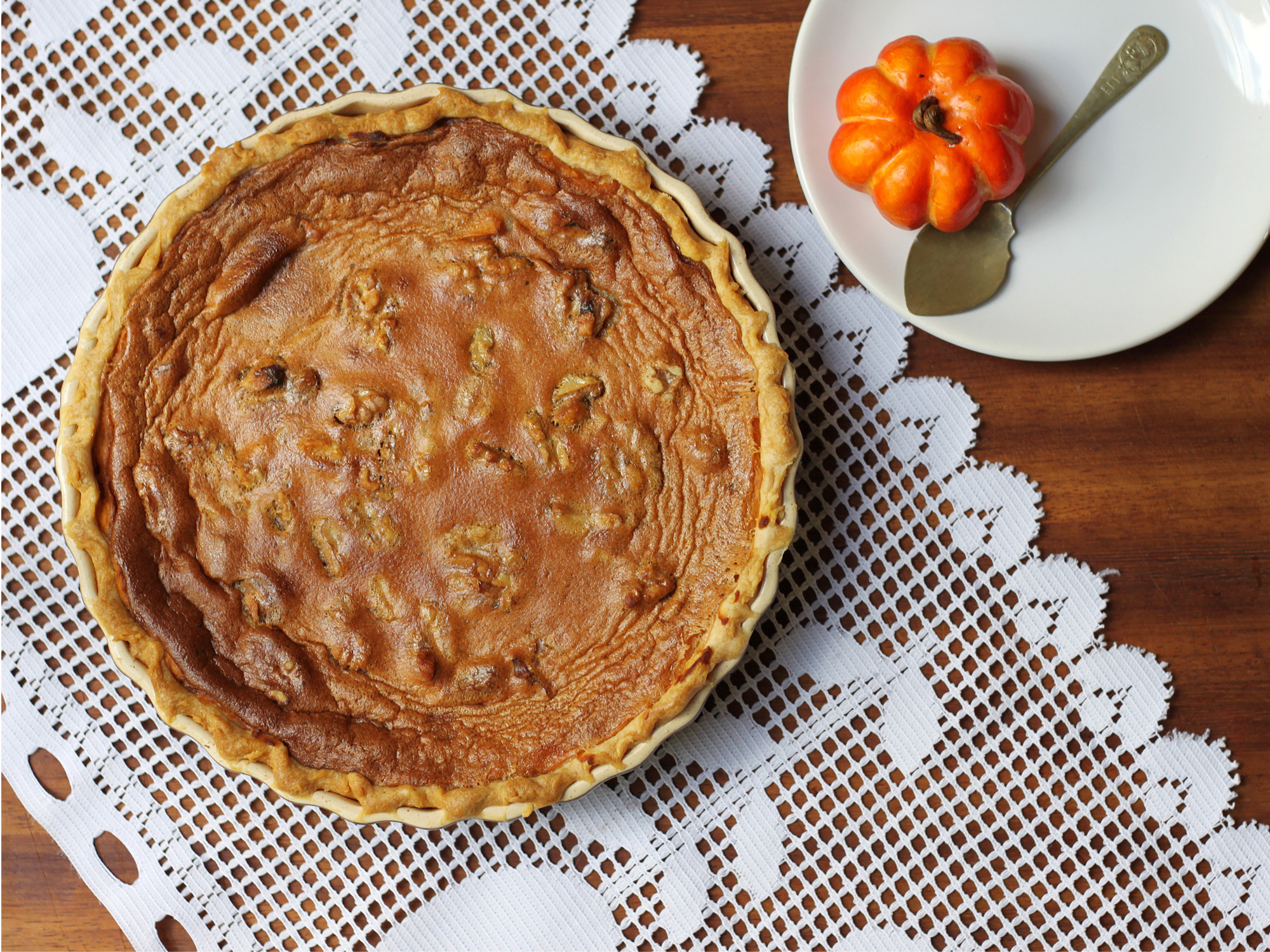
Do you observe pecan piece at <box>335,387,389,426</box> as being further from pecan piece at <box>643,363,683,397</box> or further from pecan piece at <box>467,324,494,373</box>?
pecan piece at <box>643,363,683,397</box>

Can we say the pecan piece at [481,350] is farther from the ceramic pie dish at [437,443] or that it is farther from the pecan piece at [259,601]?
the pecan piece at [259,601]

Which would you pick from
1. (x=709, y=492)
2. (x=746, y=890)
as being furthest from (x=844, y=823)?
(x=709, y=492)

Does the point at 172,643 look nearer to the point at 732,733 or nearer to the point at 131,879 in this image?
the point at 131,879

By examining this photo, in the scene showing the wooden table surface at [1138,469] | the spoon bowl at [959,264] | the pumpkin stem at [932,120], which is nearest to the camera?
the pumpkin stem at [932,120]

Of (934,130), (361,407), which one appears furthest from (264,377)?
(934,130)

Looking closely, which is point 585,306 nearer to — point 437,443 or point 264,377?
point 437,443

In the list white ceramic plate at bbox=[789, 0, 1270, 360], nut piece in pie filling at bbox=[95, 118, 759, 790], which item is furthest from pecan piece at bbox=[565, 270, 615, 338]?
white ceramic plate at bbox=[789, 0, 1270, 360]

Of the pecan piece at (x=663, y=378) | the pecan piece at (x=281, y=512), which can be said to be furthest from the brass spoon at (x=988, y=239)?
the pecan piece at (x=281, y=512)
